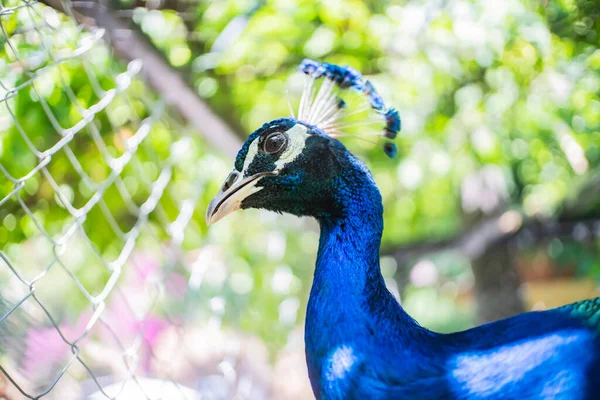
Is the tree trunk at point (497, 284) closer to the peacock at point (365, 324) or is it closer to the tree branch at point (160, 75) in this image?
the tree branch at point (160, 75)

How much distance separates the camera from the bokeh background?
4.41ft

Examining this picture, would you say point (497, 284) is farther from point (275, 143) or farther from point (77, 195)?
point (275, 143)

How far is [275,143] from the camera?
1056 millimetres

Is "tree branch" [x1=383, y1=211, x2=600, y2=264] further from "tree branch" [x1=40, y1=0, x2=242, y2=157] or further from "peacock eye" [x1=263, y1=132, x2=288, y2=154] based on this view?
"peacock eye" [x1=263, y1=132, x2=288, y2=154]

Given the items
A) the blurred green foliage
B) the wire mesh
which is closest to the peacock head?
the wire mesh

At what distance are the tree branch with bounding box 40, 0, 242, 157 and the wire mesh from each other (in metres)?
0.03

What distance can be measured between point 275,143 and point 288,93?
58cm

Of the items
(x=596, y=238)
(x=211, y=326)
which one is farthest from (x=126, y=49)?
(x=596, y=238)

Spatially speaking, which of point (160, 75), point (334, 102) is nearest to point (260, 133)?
point (334, 102)

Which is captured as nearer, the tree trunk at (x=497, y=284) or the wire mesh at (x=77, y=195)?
the wire mesh at (x=77, y=195)

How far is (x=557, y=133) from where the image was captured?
1930 millimetres

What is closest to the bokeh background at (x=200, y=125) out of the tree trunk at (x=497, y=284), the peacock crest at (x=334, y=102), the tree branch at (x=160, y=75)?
the tree branch at (x=160, y=75)

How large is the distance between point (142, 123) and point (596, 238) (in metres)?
2.26

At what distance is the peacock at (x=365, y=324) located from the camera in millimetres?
840
